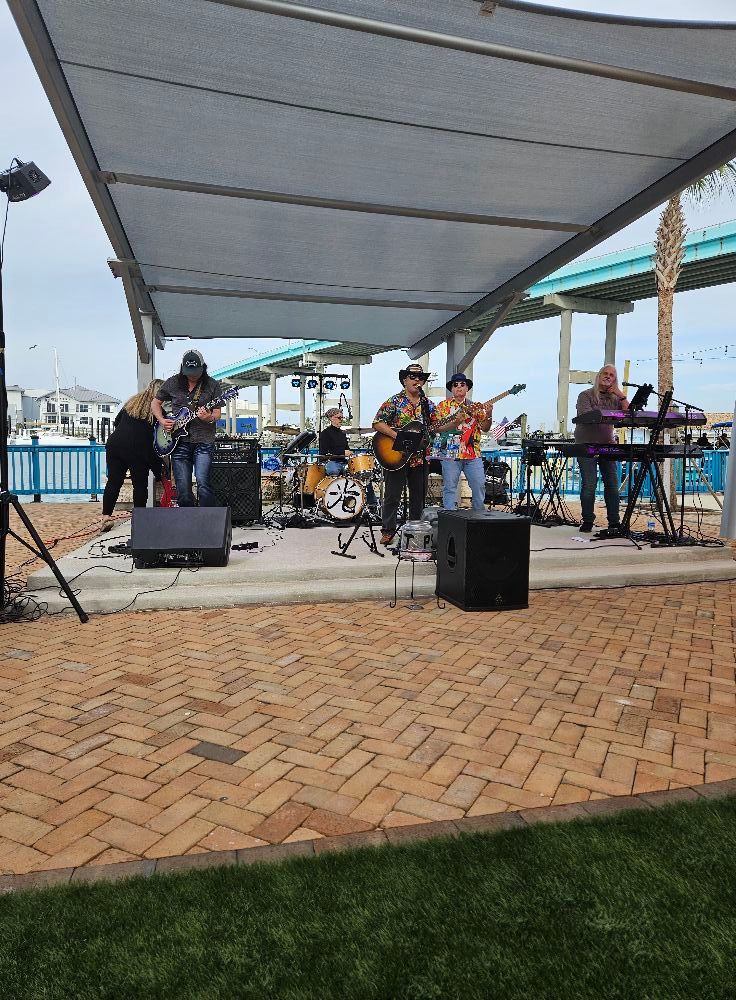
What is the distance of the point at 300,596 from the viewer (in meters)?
5.00

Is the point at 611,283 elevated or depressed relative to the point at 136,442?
elevated

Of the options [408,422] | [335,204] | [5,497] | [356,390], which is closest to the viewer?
[5,497]

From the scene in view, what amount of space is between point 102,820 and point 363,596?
3159 mm

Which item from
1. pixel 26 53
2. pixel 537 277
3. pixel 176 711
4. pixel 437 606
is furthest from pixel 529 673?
pixel 537 277

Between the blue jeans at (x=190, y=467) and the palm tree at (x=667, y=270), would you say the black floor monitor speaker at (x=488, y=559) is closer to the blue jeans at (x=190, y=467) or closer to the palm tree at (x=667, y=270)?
the blue jeans at (x=190, y=467)

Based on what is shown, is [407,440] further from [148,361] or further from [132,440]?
[148,361]

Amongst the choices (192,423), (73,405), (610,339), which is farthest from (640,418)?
(73,405)

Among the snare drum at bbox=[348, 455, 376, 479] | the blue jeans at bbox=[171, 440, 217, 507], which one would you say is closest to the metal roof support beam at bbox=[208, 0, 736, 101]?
the blue jeans at bbox=[171, 440, 217, 507]

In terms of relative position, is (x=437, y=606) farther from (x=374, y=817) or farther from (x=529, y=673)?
(x=374, y=817)

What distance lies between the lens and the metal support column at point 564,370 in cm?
2320

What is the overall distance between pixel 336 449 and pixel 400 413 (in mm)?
2901

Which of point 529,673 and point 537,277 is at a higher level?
point 537,277

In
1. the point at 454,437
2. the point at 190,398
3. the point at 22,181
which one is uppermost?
the point at 22,181

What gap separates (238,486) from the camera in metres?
7.89
